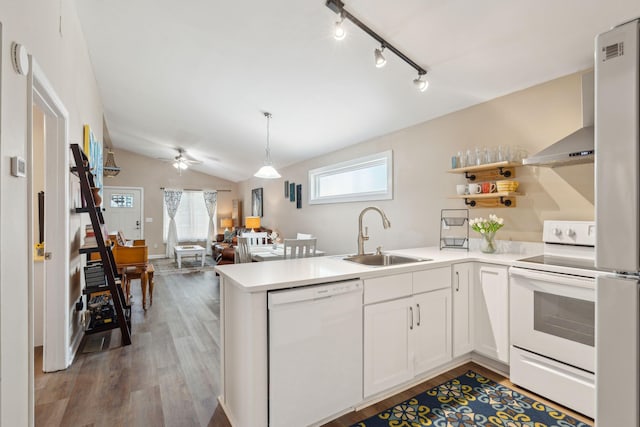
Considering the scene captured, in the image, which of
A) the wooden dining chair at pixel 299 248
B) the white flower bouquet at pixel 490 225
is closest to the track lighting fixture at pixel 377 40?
the white flower bouquet at pixel 490 225

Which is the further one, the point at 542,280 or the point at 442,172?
the point at 442,172

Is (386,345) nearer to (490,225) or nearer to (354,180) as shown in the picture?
(490,225)

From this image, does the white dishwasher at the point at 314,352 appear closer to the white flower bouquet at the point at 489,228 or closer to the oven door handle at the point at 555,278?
the oven door handle at the point at 555,278

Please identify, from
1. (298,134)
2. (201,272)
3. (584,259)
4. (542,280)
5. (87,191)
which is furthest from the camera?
(201,272)

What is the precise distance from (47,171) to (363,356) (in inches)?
110

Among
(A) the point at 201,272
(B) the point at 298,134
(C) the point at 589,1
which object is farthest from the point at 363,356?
(A) the point at 201,272

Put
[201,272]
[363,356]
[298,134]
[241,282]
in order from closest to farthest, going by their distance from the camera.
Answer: [241,282] < [363,356] < [298,134] < [201,272]

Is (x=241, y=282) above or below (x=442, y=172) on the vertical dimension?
below

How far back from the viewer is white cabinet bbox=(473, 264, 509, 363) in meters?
2.22

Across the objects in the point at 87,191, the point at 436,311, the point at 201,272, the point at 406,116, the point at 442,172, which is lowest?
the point at 201,272

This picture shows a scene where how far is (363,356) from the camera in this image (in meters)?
1.83

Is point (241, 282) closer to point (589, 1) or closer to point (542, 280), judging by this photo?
point (542, 280)

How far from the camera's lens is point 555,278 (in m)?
1.88

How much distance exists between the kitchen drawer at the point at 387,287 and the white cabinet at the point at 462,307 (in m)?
0.54
